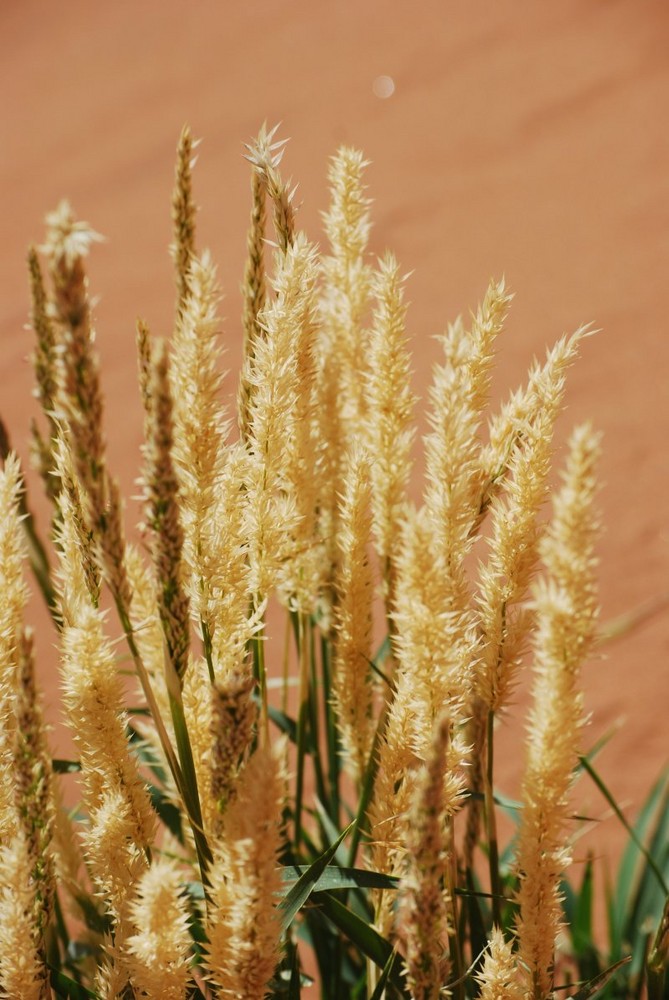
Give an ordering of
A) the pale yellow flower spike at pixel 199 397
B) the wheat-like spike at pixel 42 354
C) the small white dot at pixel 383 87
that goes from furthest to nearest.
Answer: the small white dot at pixel 383 87, the wheat-like spike at pixel 42 354, the pale yellow flower spike at pixel 199 397

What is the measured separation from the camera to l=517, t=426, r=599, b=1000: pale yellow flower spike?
0.37m

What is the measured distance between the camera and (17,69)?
2971mm

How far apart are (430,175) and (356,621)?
1.92m

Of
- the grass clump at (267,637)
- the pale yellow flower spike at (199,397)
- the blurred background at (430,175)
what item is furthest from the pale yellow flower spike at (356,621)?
the blurred background at (430,175)

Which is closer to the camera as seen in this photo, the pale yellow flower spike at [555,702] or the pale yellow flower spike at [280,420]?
the pale yellow flower spike at [555,702]

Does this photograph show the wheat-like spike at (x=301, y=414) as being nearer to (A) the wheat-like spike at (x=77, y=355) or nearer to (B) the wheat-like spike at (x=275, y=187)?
(B) the wheat-like spike at (x=275, y=187)

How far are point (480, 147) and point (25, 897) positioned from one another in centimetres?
224

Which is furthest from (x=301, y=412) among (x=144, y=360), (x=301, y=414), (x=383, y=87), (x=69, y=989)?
(x=383, y=87)

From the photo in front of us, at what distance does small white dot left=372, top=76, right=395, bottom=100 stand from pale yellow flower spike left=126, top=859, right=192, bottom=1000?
2437 mm

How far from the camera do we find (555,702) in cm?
42

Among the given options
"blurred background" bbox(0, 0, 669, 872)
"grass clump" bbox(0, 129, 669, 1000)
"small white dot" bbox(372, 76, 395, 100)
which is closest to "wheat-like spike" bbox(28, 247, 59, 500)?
"grass clump" bbox(0, 129, 669, 1000)

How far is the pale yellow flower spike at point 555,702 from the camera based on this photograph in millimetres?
375

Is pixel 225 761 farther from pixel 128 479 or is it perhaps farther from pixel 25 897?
pixel 128 479

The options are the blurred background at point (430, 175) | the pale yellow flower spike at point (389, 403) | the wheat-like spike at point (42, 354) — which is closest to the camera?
the pale yellow flower spike at point (389, 403)
